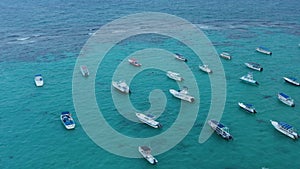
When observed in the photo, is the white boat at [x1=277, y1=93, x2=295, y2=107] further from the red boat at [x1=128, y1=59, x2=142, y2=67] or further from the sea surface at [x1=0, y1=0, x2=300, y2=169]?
the red boat at [x1=128, y1=59, x2=142, y2=67]

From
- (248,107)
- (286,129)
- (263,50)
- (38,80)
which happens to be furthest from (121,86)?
(263,50)

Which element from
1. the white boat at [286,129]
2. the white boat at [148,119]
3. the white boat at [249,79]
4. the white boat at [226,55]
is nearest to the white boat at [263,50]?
the white boat at [226,55]

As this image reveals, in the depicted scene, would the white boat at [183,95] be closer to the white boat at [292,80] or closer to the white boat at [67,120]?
the white boat at [67,120]

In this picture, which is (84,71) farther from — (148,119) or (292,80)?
(292,80)

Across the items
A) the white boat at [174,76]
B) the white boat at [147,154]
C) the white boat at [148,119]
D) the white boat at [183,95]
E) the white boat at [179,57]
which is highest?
the white boat at [179,57]

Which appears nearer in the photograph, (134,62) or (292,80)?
(292,80)
